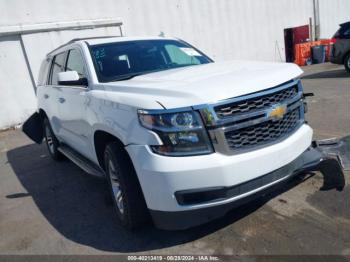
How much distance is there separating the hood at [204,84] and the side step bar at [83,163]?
101 cm

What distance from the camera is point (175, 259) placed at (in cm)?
296

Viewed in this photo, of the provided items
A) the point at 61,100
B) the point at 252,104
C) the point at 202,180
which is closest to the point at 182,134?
the point at 202,180

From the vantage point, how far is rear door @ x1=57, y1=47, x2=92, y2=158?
3.95 meters

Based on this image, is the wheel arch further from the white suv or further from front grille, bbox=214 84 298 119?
front grille, bbox=214 84 298 119

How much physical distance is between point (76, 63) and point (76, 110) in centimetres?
65

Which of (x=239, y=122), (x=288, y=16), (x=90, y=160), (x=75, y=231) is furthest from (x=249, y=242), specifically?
(x=288, y=16)

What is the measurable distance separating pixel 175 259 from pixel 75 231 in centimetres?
126

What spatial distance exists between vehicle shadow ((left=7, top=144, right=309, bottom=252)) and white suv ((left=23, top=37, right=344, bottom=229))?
223 millimetres

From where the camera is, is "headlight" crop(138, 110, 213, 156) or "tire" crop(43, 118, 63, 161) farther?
"tire" crop(43, 118, 63, 161)

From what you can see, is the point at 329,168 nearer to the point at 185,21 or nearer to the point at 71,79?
the point at 71,79

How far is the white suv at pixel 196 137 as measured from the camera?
8.75 ft

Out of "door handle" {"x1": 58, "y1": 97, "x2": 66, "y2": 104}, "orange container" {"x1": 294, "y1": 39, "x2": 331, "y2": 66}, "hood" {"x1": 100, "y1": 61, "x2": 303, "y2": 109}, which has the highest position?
"hood" {"x1": 100, "y1": 61, "x2": 303, "y2": 109}

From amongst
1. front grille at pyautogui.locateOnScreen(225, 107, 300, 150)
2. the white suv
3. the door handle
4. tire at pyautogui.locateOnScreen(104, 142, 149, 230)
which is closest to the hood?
the white suv

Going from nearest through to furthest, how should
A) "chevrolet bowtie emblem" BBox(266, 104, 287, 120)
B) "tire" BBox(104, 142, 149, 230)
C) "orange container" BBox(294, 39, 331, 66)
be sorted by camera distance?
1. "chevrolet bowtie emblem" BBox(266, 104, 287, 120)
2. "tire" BBox(104, 142, 149, 230)
3. "orange container" BBox(294, 39, 331, 66)
